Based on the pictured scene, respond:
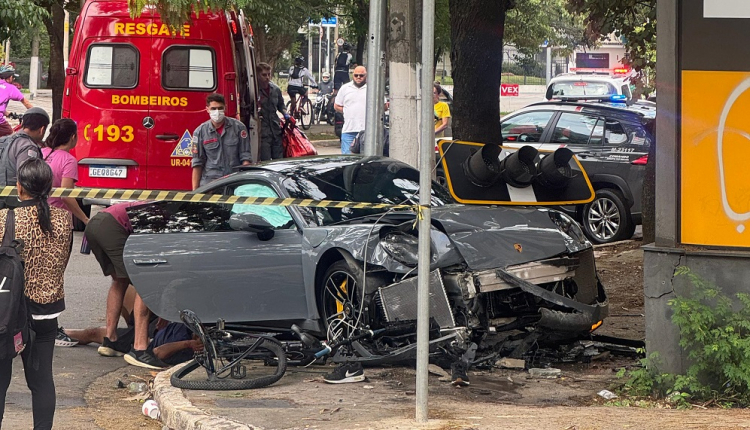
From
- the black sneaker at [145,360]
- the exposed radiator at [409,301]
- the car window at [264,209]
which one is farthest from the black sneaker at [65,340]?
the exposed radiator at [409,301]

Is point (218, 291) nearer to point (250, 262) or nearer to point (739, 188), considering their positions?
point (250, 262)

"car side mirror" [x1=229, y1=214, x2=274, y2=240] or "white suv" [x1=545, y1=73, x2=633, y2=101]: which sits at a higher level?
"white suv" [x1=545, y1=73, x2=633, y2=101]

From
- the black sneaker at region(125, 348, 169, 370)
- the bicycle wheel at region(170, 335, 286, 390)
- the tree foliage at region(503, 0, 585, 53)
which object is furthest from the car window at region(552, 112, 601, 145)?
the tree foliage at region(503, 0, 585, 53)

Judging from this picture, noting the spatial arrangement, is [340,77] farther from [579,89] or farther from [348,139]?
[348,139]

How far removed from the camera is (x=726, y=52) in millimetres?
6340

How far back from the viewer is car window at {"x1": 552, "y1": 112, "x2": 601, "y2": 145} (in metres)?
14.1

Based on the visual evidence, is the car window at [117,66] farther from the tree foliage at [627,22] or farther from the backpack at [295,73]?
the backpack at [295,73]

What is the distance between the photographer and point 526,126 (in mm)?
14703

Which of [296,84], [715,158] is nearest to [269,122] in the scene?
[715,158]

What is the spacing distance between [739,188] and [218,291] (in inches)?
146

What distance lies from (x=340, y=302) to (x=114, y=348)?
2144 mm

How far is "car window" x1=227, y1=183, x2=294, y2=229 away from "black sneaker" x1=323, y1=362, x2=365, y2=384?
49.0 inches

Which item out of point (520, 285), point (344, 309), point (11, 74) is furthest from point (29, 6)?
point (520, 285)

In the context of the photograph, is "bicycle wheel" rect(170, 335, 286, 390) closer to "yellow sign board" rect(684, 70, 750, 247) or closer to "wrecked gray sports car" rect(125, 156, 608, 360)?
"wrecked gray sports car" rect(125, 156, 608, 360)
